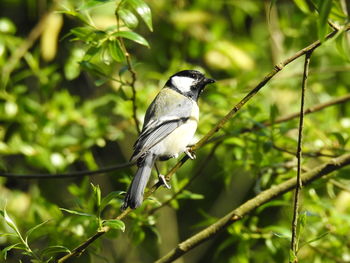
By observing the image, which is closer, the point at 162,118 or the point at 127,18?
the point at 127,18

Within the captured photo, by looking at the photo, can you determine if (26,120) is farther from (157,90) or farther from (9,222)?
(9,222)

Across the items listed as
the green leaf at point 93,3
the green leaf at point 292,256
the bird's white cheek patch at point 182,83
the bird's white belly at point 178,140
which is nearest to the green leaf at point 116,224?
the green leaf at point 292,256

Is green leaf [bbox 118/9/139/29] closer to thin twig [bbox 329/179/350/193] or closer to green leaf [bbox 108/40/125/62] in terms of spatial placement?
green leaf [bbox 108/40/125/62]

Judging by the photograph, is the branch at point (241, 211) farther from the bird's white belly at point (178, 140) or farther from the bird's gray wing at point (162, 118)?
the bird's white belly at point (178, 140)

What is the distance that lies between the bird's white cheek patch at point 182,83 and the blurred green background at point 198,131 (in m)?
0.08

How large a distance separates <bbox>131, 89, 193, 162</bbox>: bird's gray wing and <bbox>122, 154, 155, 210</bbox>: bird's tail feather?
0.18 ft

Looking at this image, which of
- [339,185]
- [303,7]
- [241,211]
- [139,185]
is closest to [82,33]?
[139,185]

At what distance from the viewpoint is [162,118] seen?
9.28 ft

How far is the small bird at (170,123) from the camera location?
2551mm

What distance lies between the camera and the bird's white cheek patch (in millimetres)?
3133

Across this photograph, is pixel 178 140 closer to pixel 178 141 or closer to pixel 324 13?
pixel 178 141

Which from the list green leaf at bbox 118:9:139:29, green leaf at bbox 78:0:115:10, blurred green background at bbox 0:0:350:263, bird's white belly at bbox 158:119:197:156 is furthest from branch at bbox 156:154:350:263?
green leaf at bbox 78:0:115:10

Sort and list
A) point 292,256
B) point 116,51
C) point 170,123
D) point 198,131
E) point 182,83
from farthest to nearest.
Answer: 1. point 182,83
2. point 198,131
3. point 170,123
4. point 116,51
5. point 292,256

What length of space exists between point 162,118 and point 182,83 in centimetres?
44
